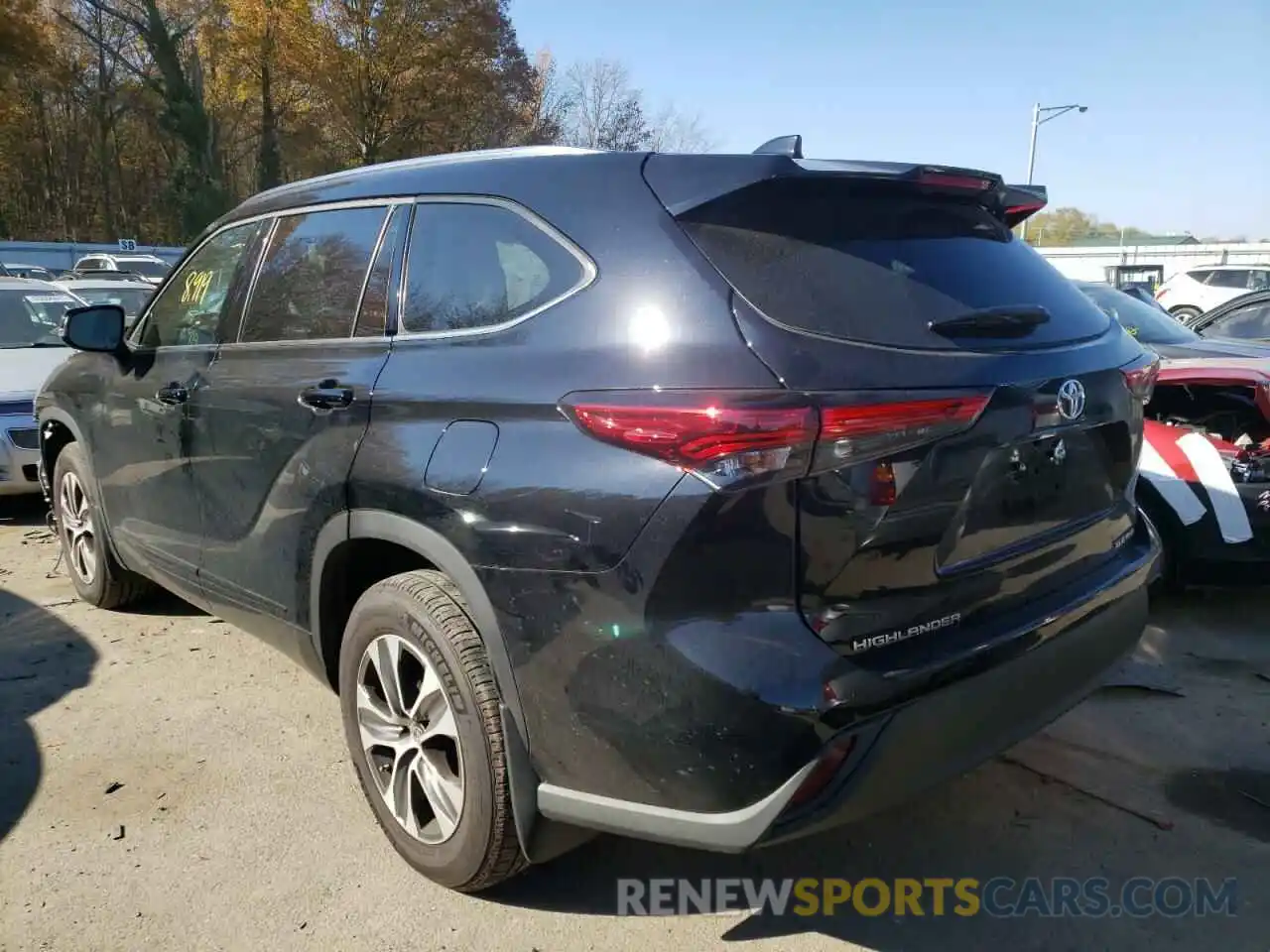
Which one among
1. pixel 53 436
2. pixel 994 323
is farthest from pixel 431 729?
pixel 53 436

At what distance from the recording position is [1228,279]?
2228 cm

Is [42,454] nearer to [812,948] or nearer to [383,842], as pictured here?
[383,842]

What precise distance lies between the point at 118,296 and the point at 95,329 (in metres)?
6.02

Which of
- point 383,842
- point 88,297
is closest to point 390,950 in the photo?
point 383,842

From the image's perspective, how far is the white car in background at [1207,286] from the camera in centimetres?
2189

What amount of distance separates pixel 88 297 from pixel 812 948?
885 centimetres

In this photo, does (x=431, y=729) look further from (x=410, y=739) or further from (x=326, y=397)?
(x=326, y=397)

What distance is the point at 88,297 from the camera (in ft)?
28.8

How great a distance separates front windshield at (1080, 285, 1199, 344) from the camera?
5.87 meters

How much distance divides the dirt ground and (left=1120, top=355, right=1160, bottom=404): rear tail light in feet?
4.27

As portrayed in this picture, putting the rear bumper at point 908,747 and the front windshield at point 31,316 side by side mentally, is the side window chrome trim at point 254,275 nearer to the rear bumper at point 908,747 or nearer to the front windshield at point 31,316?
the rear bumper at point 908,747

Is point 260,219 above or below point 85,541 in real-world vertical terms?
above

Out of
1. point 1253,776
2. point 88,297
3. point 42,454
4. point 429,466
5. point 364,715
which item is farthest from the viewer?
point 88,297

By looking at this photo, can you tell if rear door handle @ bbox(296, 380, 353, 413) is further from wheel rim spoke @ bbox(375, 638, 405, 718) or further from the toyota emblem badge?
the toyota emblem badge
